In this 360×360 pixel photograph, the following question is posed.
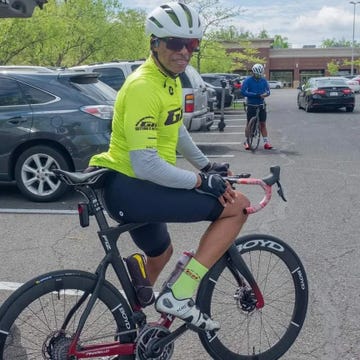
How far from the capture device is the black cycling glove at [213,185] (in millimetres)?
2766

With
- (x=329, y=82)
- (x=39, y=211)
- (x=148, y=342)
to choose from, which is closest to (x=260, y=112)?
(x=39, y=211)

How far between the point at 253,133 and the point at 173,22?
33.0 ft

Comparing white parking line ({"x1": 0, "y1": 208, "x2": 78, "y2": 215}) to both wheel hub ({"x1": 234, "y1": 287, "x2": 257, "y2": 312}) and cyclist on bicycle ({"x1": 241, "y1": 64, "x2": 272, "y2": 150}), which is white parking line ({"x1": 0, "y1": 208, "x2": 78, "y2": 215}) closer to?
wheel hub ({"x1": 234, "y1": 287, "x2": 257, "y2": 312})

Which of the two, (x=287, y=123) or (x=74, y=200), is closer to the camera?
(x=74, y=200)

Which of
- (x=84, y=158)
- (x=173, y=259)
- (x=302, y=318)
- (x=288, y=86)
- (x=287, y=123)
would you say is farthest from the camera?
(x=288, y=86)

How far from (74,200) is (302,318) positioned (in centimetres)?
477

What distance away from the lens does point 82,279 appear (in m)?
2.79

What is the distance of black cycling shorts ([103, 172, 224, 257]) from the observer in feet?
9.30

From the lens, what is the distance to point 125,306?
289cm

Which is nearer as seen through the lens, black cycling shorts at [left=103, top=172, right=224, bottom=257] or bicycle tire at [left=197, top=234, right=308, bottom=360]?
black cycling shorts at [left=103, top=172, right=224, bottom=257]

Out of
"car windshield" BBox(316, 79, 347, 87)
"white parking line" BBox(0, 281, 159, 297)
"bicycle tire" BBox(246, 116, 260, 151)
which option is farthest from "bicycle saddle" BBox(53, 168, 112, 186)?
"car windshield" BBox(316, 79, 347, 87)

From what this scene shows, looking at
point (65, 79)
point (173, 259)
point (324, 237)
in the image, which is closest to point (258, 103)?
point (65, 79)

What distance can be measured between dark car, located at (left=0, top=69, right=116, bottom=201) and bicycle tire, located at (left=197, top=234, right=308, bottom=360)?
4473 millimetres

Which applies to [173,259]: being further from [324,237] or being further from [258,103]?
[258,103]
